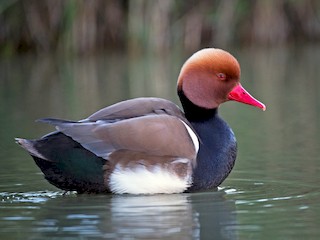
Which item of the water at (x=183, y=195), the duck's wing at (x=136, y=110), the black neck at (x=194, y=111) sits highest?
the duck's wing at (x=136, y=110)

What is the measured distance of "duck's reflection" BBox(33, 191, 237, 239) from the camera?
14.6 feet

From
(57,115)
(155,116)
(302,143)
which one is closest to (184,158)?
(155,116)

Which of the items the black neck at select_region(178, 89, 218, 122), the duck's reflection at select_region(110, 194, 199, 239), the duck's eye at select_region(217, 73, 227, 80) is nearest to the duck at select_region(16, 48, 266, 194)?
the duck's reflection at select_region(110, 194, 199, 239)

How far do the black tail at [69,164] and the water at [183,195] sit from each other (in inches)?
2.9

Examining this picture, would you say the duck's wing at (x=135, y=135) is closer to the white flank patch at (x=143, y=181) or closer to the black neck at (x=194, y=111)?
the white flank patch at (x=143, y=181)

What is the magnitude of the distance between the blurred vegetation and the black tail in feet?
30.3

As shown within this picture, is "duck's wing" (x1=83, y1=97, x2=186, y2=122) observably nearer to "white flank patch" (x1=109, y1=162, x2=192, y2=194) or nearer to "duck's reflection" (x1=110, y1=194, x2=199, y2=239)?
"white flank patch" (x1=109, y1=162, x2=192, y2=194)

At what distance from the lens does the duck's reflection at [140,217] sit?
446cm

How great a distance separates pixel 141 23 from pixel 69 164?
32.6 ft

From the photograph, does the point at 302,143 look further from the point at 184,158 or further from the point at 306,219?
the point at 306,219

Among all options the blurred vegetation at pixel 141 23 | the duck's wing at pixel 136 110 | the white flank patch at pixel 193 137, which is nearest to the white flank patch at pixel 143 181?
the white flank patch at pixel 193 137

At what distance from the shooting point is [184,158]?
545cm

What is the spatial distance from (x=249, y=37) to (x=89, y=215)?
12.2 meters

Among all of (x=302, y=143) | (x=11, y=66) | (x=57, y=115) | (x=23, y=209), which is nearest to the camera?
(x=23, y=209)
